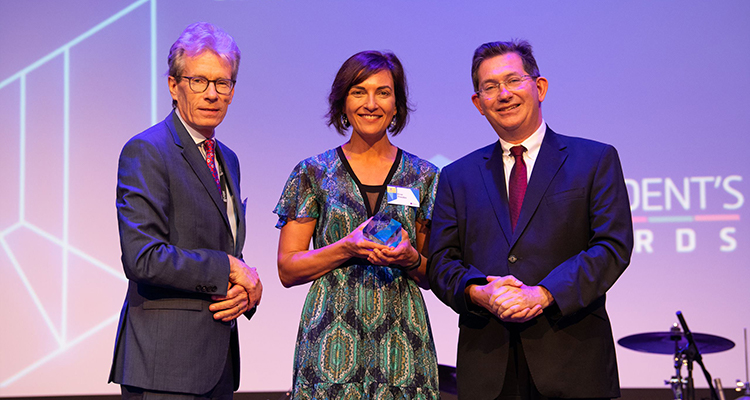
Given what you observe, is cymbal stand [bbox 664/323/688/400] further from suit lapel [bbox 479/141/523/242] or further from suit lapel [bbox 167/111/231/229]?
suit lapel [bbox 167/111/231/229]

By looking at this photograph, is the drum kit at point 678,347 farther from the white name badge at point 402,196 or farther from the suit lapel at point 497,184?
the suit lapel at point 497,184

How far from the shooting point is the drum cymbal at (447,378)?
12.7 feet

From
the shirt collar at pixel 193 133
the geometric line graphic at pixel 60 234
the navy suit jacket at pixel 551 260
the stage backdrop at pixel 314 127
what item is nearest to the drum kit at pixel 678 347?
the stage backdrop at pixel 314 127

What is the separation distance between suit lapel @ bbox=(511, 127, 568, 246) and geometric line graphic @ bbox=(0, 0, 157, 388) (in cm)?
331

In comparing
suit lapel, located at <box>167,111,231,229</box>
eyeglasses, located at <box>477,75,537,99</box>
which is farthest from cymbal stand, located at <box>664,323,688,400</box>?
suit lapel, located at <box>167,111,231,229</box>

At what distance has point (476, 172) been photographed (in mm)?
2311

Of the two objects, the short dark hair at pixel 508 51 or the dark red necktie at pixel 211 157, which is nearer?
the dark red necktie at pixel 211 157

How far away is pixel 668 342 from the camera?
3893mm

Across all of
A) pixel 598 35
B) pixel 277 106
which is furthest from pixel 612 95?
pixel 277 106

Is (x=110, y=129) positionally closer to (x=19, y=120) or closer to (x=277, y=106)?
(x=19, y=120)

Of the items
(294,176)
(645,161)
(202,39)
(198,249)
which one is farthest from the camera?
(645,161)

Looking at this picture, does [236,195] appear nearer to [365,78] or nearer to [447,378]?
[365,78]

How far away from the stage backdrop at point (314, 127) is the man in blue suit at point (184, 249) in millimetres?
2472

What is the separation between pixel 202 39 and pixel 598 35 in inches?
129
